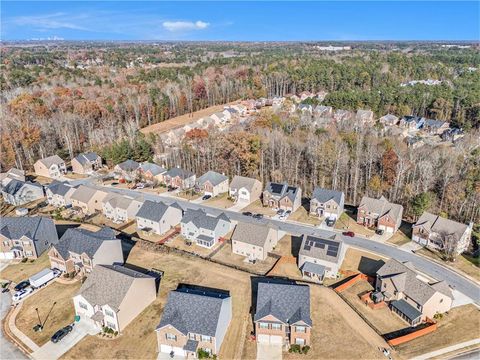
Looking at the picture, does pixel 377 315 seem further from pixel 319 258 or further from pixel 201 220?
pixel 201 220

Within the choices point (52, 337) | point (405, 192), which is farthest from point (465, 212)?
point (52, 337)

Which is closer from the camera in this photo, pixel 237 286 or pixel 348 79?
pixel 237 286

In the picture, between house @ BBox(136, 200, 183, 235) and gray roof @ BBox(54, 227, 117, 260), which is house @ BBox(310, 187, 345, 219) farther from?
gray roof @ BBox(54, 227, 117, 260)

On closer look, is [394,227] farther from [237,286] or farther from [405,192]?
[237,286]

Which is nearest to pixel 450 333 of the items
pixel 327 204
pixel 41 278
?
pixel 327 204

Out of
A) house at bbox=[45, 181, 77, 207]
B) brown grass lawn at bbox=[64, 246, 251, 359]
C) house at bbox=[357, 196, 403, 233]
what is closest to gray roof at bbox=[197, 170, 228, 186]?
brown grass lawn at bbox=[64, 246, 251, 359]
